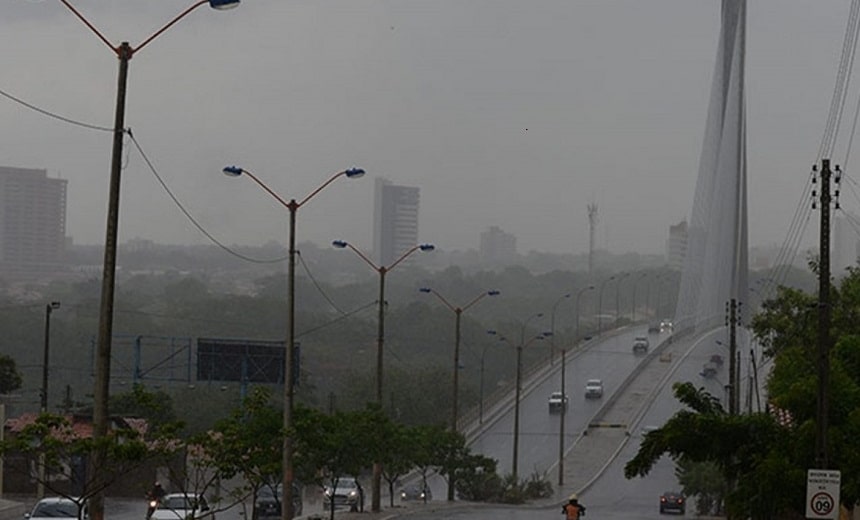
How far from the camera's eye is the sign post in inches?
979

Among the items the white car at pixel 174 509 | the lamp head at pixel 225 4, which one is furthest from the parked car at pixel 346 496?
the lamp head at pixel 225 4

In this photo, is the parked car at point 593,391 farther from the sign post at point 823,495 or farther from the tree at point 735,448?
the sign post at point 823,495

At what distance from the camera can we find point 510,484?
74.9 m

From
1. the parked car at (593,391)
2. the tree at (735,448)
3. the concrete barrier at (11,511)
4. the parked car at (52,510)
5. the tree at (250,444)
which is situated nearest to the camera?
the tree at (735,448)

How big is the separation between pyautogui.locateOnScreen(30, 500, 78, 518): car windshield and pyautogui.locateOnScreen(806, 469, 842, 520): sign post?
54.3 ft

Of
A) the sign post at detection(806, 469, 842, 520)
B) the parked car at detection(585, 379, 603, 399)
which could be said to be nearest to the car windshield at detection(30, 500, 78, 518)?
the sign post at detection(806, 469, 842, 520)

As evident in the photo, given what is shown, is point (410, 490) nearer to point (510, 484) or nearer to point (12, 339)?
point (510, 484)

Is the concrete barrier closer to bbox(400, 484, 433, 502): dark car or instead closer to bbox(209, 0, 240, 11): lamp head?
bbox(400, 484, 433, 502): dark car

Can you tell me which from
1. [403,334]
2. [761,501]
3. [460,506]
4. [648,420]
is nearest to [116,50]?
[761,501]

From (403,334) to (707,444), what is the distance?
155m

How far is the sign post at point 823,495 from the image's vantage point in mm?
24875

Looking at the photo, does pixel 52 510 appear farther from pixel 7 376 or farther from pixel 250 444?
pixel 7 376

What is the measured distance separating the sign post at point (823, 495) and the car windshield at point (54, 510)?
16.6 meters

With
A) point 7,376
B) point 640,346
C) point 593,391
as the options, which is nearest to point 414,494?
point 7,376
